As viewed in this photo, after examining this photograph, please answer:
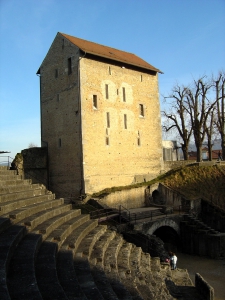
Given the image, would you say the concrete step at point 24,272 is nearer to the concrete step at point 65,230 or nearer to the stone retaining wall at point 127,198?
the concrete step at point 65,230

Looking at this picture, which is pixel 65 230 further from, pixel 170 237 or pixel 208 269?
pixel 170 237

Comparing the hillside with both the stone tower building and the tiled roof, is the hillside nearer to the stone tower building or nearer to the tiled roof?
the stone tower building

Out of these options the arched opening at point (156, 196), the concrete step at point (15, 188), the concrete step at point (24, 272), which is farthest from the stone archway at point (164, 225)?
the concrete step at point (24, 272)

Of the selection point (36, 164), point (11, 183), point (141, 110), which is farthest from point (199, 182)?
point (11, 183)

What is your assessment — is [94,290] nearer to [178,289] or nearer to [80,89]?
[178,289]

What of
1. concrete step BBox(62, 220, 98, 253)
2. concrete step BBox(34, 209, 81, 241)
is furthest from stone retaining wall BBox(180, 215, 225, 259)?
concrete step BBox(34, 209, 81, 241)

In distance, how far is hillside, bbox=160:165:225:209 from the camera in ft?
83.7

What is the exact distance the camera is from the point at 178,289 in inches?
441

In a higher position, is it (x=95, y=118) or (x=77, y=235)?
(x=95, y=118)

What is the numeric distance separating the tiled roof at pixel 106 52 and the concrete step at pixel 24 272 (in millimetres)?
18506

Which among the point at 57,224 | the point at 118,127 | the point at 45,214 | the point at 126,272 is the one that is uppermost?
the point at 118,127

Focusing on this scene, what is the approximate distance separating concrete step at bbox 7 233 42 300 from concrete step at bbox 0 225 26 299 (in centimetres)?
14

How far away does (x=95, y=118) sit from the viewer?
23891mm

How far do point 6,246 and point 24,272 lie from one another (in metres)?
0.78
